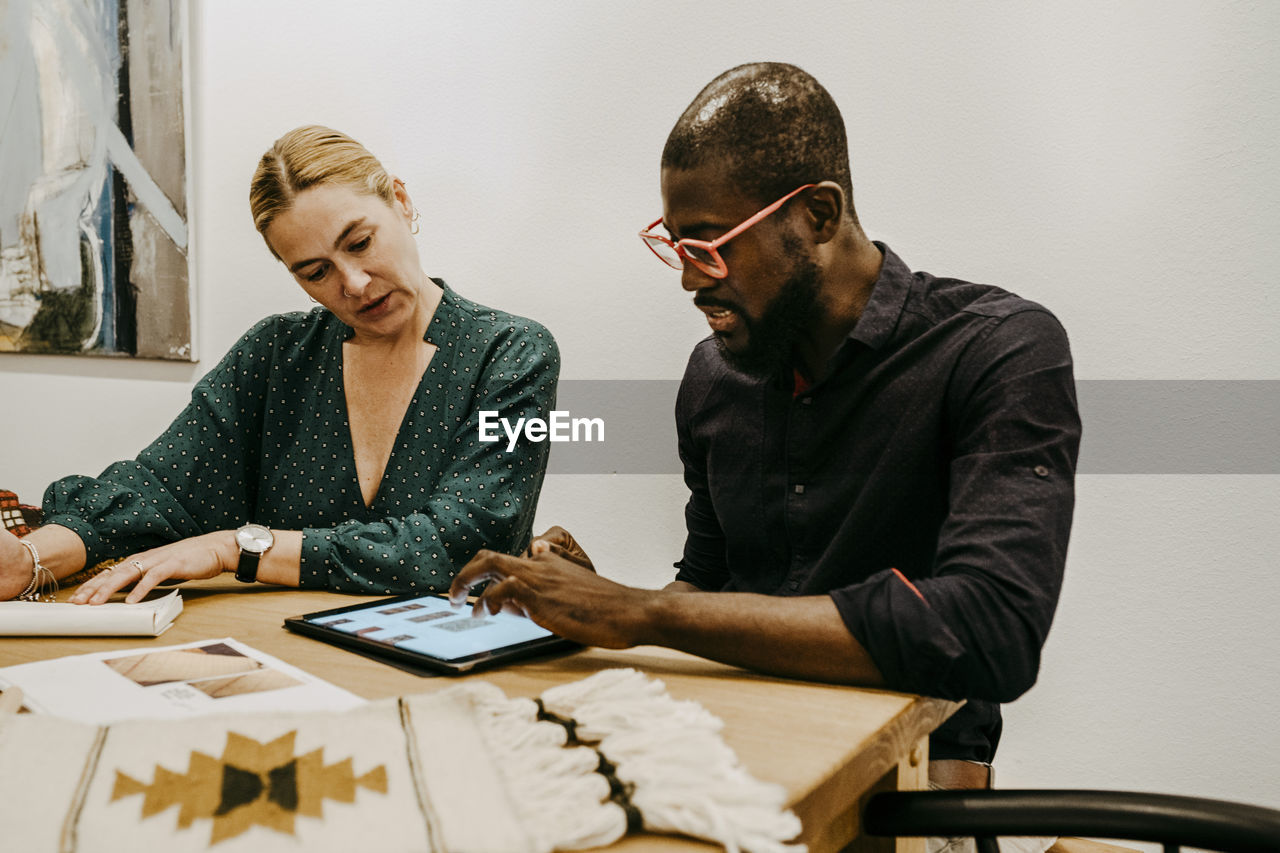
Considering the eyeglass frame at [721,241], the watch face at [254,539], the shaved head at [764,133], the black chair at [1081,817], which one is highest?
the shaved head at [764,133]

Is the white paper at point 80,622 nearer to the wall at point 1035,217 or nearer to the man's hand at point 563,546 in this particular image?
the man's hand at point 563,546

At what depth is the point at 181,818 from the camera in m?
0.55

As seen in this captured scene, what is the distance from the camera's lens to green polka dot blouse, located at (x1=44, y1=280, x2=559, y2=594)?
1.35m

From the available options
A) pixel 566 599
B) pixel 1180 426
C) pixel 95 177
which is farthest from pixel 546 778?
pixel 95 177

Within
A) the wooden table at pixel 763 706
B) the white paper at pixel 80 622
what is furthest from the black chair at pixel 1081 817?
the white paper at pixel 80 622

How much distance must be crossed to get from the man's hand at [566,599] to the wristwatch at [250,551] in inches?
19.5

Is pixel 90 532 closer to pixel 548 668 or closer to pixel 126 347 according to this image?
pixel 548 668

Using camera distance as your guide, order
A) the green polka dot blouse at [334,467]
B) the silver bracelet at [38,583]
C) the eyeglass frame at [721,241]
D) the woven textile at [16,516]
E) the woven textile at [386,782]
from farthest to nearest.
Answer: the woven textile at [16,516] → the green polka dot blouse at [334,467] → the silver bracelet at [38,583] → the eyeglass frame at [721,241] → the woven textile at [386,782]

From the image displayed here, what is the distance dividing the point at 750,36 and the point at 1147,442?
3.75 feet

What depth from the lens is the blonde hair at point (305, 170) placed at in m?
1.57

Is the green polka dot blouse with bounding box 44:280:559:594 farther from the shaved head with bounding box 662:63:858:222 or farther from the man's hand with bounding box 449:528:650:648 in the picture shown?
the shaved head with bounding box 662:63:858:222

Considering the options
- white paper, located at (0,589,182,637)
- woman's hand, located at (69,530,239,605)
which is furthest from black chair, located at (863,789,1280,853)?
woman's hand, located at (69,530,239,605)

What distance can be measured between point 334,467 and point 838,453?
37.7 inches

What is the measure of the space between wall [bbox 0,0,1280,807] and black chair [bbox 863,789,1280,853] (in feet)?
3.26
